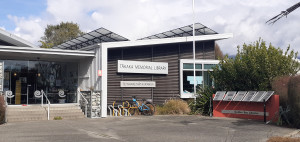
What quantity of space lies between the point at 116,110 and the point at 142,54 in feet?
12.8

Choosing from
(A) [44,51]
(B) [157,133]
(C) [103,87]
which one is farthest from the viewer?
(C) [103,87]

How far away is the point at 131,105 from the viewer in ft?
54.2

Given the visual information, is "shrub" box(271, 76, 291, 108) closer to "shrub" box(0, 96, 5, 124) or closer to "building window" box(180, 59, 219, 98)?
"building window" box(180, 59, 219, 98)

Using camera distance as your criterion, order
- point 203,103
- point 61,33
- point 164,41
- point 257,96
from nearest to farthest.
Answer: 1. point 257,96
2. point 203,103
3. point 164,41
4. point 61,33

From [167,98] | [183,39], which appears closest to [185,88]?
[167,98]

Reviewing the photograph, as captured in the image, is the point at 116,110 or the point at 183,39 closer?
the point at 116,110

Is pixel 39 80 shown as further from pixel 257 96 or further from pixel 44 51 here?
pixel 257 96

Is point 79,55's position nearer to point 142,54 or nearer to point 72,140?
point 142,54

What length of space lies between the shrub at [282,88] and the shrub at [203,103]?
11.5ft

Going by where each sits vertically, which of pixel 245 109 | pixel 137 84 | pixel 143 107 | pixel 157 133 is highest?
pixel 137 84

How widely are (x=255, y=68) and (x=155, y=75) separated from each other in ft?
20.0

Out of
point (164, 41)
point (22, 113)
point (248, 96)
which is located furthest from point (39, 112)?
point (248, 96)

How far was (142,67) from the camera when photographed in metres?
17.5

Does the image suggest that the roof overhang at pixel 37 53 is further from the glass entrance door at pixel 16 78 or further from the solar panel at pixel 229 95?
the solar panel at pixel 229 95
